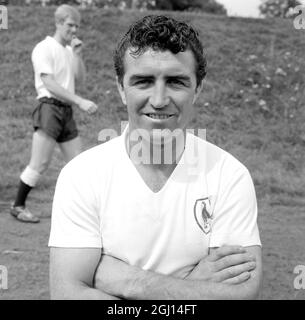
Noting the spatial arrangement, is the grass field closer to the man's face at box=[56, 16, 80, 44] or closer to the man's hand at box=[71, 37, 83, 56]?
the man's hand at box=[71, 37, 83, 56]

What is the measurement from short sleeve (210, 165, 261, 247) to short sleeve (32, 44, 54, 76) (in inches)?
139

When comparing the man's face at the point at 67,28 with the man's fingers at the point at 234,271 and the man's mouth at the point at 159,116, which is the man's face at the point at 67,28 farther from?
the man's fingers at the point at 234,271

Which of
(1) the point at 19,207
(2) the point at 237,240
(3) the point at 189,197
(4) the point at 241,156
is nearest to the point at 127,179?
(3) the point at 189,197

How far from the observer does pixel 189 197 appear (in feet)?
7.07

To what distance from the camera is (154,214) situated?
2121 mm

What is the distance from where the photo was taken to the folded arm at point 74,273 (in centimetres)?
207

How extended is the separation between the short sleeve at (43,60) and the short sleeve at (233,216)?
3.52 meters

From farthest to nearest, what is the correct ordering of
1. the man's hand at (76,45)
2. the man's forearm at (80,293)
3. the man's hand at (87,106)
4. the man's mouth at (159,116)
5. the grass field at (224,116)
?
the man's hand at (76,45)
the man's hand at (87,106)
the grass field at (224,116)
the man's mouth at (159,116)
the man's forearm at (80,293)

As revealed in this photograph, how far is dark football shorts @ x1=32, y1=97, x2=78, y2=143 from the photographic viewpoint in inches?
Result: 214

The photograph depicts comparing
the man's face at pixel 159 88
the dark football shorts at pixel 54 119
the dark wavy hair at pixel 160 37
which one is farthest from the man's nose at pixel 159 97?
the dark football shorts at pixel 54 119

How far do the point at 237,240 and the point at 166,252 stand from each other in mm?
274

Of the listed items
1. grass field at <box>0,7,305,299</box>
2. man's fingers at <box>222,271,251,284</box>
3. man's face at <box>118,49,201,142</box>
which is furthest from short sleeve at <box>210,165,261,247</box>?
grass field at <box>0,7,305,299</box>

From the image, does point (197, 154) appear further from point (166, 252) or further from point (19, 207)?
point (19, 207)

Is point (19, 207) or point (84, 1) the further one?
point (84, 1)
